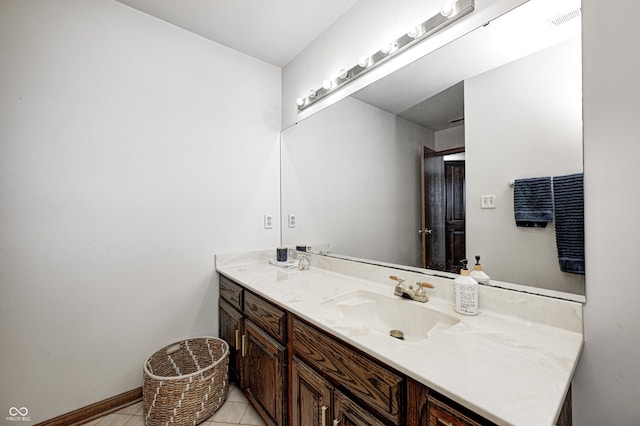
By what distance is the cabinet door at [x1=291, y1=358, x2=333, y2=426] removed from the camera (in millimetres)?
938

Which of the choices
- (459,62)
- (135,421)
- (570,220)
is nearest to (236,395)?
(135,421)

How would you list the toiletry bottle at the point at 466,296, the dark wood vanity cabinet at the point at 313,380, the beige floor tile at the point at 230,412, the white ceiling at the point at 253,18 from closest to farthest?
1. the dark wood vanity cabinet at the point at 313,380
2. the toiletry bottle at the point at 466,296
3. the beige floor tile at the point at 230,412
4. the white ceiling at the point at 253,18

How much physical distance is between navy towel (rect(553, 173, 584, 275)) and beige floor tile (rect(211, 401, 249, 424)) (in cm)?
174

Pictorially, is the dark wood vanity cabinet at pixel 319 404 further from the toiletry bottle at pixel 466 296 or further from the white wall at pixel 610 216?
the white wall at pixel 610 216

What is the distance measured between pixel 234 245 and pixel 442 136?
1.61 m

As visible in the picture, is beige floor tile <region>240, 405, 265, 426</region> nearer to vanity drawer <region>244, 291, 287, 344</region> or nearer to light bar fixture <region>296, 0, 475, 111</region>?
vanity drawer <region>244, 291, 287, 344</region>

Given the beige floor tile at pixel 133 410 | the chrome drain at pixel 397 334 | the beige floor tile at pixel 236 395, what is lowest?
the beige floor tile at pixel 236 395

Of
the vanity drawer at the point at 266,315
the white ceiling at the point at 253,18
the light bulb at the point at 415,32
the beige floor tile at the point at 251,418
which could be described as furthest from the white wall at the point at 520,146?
the beige floor tile at the point at 251,418

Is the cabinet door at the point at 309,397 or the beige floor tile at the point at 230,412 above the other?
the cabinet door at the point at 309,397

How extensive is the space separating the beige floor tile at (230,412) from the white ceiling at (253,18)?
2.46 metres

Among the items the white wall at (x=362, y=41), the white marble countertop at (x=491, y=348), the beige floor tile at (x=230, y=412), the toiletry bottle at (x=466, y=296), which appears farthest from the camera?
the beige floor tile at (x=230, y=412)

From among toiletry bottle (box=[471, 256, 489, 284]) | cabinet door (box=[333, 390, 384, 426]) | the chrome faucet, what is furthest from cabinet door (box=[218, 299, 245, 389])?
toiletry bottle (box=[471, 256, 489, 284])

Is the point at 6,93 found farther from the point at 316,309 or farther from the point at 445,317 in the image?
the point at 445,317

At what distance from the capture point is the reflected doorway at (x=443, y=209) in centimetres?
118
